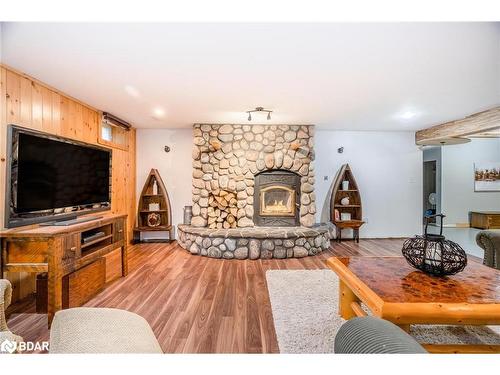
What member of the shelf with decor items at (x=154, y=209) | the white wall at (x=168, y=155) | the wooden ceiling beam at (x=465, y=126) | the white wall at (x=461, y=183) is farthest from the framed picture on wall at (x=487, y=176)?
the shelf with decor items at (x=154, y=209)

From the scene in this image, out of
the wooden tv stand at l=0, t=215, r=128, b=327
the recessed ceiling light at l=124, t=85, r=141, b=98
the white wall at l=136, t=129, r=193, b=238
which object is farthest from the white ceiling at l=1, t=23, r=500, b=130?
the wooden tv stand at l=0, t=215, r=128, b=327

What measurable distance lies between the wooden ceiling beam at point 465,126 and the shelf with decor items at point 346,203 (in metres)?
1.53

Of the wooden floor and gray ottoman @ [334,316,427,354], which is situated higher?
gray ottoman @ [334,316,427,354]

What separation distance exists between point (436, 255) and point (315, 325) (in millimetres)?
1012

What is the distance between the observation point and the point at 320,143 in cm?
512

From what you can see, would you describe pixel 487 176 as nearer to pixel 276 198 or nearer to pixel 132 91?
pixel 276 198

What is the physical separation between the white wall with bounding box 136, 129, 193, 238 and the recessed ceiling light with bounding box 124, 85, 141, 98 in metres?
1.95

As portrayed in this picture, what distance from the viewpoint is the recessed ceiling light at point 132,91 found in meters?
2.74

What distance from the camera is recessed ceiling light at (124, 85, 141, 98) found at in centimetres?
274

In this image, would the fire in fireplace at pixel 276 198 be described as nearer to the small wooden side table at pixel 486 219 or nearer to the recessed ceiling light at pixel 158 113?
the recessed ceiling light at pixel 158 113

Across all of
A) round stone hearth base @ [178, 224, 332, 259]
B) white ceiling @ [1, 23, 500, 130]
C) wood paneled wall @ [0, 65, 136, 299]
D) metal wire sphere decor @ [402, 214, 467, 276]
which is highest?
white ceiling @ [1, 23, 500, 130]

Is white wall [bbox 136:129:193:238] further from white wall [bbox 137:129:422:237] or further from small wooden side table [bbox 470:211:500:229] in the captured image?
small wooden side table [bbox 470:211:500:229]

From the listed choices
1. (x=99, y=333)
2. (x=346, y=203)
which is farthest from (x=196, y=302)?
(x=346, y=203)

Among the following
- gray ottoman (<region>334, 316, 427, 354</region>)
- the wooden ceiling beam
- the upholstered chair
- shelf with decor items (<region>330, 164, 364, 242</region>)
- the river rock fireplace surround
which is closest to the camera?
gray ottoman (<region>334, 316, 427, 354</region>)
